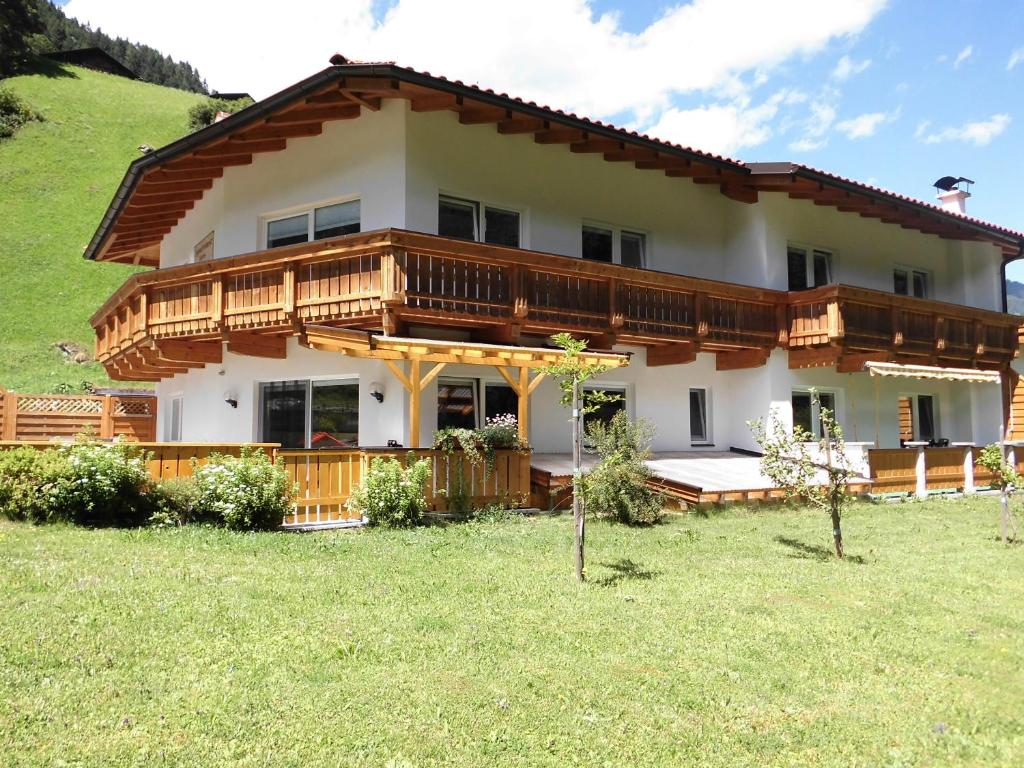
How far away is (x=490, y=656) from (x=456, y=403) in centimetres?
909

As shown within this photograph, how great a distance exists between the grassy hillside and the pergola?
28.2m

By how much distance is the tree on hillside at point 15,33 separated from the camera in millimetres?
63219

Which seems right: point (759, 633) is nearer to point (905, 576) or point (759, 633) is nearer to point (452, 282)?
point (905, 576)

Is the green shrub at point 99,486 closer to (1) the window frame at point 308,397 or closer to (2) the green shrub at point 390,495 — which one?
(2) the green shrub at point 390,495

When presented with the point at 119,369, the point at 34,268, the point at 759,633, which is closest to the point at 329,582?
the point at 759,633

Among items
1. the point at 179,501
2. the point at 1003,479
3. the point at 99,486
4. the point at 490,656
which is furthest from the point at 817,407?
the point at 99,486

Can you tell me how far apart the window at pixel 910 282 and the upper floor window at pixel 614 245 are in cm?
899

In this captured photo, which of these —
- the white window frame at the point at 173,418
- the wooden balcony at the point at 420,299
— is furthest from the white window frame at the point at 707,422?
the white window frame at the point at 173,418

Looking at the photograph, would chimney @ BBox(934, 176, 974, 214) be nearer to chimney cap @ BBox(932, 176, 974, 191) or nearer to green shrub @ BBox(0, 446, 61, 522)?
chimney cap @ BBox(932, 176, 974, 191)

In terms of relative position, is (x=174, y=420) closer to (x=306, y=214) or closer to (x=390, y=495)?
(x=306, y=214)

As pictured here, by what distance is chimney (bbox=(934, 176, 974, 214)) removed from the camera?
2436 cm

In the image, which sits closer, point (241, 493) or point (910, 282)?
point (241, 493)

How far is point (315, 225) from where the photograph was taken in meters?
14.4

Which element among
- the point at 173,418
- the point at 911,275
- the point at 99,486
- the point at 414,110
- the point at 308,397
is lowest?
the point at 99,486
